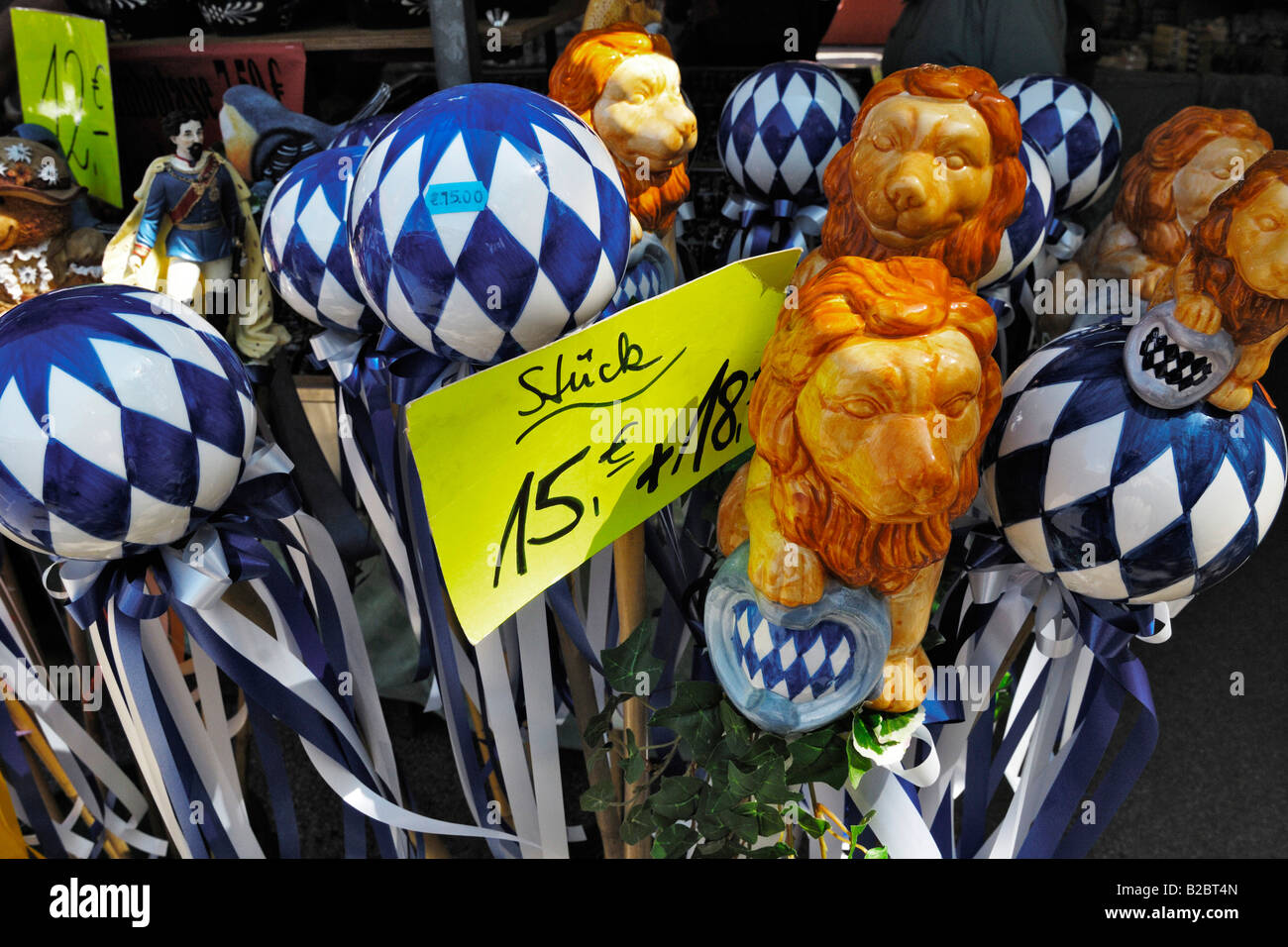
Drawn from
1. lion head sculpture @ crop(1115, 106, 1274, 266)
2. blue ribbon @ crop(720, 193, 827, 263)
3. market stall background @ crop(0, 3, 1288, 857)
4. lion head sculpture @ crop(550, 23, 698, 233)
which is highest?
lion head sculpture @ crop(550, 23, 698, 233)

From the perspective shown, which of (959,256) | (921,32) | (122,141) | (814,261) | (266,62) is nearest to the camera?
(959,256)

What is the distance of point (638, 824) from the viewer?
34.3 inches

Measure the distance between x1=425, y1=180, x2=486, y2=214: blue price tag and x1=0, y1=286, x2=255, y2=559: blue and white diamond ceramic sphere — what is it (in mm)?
241

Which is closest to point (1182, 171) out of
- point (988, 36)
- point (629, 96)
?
point (988, 36)

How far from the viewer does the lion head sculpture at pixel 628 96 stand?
886mm

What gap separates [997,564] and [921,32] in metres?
0.67

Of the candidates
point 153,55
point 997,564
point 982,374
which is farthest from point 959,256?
point 153,55

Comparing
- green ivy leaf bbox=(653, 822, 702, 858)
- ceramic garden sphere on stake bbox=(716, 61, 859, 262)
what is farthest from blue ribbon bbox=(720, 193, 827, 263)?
green ivy leaf bbox=(653, 822, 702, 858)

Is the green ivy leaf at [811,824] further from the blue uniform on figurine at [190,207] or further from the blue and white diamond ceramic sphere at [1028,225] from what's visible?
the blue uniform on figurine at [190,207]

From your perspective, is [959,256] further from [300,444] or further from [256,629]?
[300,444]

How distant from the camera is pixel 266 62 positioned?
1.38m

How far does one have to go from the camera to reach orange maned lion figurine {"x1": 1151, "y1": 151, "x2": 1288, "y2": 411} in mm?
557

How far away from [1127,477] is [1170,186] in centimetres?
41

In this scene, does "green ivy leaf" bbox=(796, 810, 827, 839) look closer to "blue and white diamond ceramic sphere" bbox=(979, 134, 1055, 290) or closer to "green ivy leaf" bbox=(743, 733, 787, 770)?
"green ivy leaf" bbox=(743, 733, 787, 770)
